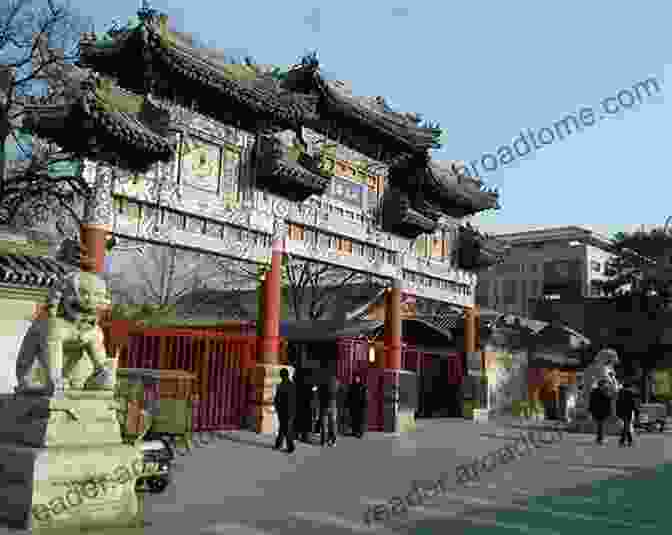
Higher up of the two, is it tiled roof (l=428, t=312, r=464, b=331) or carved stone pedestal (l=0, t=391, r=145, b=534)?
tiled roof (l=428, t=312, r=464, b=331)

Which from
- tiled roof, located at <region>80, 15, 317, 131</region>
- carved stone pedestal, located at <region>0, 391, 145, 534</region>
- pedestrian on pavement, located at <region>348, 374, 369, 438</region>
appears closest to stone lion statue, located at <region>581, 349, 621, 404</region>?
pedestrian on pavement, located at <region>348, 374, 369, 438</region>

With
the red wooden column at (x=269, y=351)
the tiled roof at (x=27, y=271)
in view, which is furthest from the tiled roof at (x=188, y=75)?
the tiled roof at (x=27, y=271)

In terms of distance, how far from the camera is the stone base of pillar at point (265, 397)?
47.1 ft

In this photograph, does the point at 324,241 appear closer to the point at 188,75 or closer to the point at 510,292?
the point at 188,75

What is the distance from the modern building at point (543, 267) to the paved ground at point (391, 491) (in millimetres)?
52835

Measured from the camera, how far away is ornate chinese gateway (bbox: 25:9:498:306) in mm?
12867

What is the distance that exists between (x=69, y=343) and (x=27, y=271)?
6.40 m

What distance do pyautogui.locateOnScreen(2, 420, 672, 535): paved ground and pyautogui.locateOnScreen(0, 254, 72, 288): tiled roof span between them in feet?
13.1

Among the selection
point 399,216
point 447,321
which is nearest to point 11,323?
point 399,216

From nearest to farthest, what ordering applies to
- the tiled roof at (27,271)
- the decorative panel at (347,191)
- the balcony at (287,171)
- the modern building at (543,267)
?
the tiled roof at (27,271) < the balcony at (287,171) < the decorative panel at (347,191) < the modern building at (543,267)

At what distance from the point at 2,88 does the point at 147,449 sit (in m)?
12.5

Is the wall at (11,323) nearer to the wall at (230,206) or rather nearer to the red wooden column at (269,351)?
the wall at (230,206)

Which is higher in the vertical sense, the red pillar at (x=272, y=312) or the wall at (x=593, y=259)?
the wall at (x=593, y=259)

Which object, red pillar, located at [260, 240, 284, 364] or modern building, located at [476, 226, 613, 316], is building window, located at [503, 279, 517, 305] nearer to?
modern building, located at [476, 226, 613, 316]
